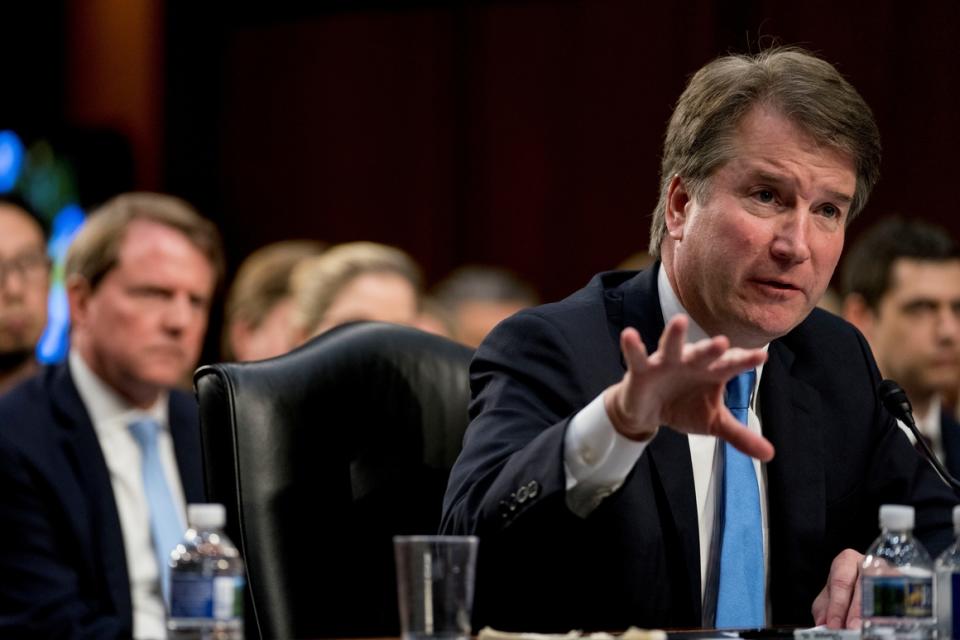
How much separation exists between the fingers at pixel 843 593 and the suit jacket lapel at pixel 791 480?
0.49ft

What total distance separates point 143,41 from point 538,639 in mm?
6360

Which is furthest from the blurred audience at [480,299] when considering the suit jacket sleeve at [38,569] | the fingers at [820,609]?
the fingers at [820,609]

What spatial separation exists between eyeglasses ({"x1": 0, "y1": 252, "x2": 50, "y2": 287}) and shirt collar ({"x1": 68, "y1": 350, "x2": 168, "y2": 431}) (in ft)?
5.65

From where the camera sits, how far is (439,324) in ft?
17.2

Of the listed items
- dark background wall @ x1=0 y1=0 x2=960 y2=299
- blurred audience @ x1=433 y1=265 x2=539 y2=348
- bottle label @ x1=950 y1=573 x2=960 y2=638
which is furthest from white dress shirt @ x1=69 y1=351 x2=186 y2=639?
dark background wall @ x1=0 y1=0 x2=960 y2=299

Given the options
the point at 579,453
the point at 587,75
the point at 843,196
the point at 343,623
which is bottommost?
the point at 343,623

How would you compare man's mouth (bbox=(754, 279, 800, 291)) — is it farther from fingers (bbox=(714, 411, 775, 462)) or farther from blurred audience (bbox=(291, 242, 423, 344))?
blurred audience (bbox=(291, 242, 423, 344))

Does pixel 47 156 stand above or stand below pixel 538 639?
above

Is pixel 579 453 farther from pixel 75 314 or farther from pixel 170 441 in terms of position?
pixel 75 314

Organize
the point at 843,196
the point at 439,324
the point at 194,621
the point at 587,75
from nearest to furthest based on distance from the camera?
the point at 194,621, the point at 843,196, the point at 439,324, the point at 587,75

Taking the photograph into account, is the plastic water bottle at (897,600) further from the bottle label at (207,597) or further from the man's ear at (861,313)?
the man's ear at (861,313)

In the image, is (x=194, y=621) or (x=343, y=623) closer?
(x=194, y=621)

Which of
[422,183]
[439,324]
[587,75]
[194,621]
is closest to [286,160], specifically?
[422,183]

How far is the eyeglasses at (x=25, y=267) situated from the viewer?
5250 mm
